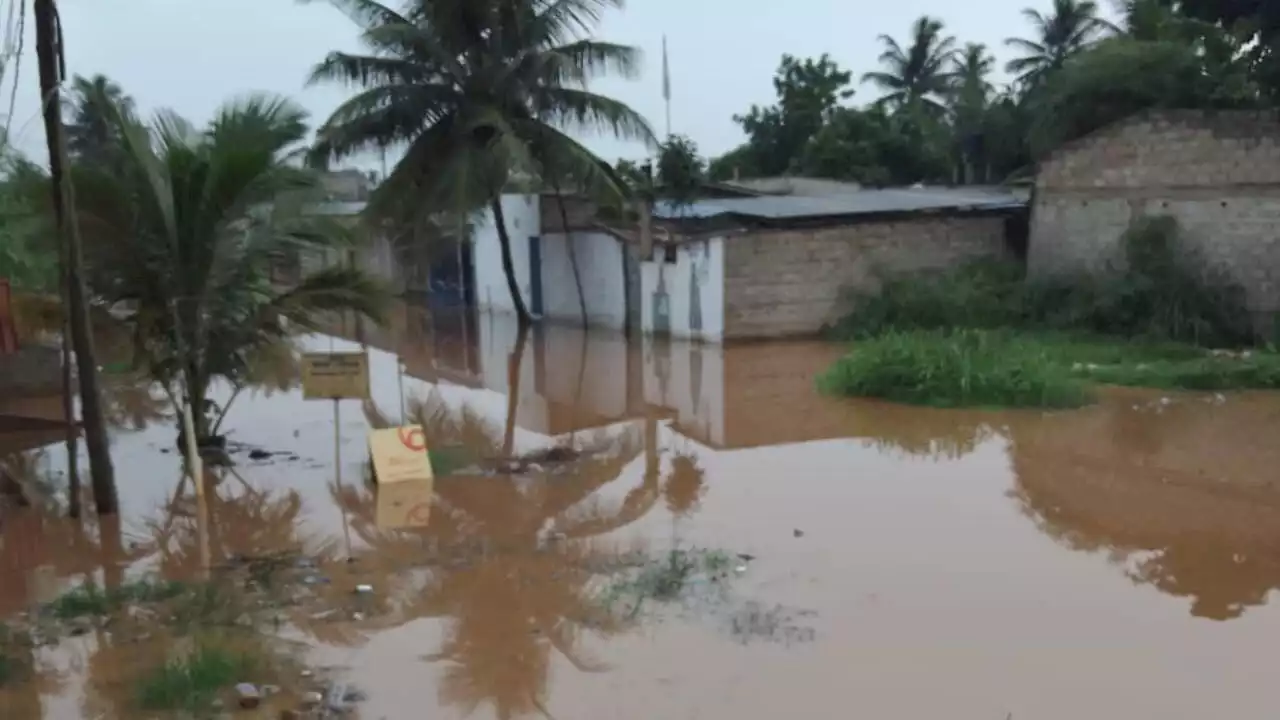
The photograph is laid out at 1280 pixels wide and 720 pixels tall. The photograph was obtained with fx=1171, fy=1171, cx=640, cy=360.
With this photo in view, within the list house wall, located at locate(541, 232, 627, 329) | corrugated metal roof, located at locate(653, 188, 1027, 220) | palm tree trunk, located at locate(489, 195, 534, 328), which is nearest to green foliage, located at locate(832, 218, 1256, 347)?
corrugated metal roof, located at locate(653, 188, 1027, 220)

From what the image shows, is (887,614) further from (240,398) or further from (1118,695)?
(240,398)

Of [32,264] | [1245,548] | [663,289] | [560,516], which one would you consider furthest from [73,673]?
[663,289]

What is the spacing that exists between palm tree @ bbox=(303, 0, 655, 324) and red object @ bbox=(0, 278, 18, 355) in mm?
8908

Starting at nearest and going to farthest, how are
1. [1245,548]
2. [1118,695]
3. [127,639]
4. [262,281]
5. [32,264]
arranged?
[1118,695] → [127,639] → [1245,548] → [262,281] → [32,264]

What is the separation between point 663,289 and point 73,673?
14.1 metres

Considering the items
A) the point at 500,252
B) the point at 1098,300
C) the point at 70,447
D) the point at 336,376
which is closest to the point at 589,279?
the point at 500,252

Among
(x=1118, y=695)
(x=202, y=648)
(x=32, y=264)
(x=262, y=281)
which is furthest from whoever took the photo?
(x=32, y=264)

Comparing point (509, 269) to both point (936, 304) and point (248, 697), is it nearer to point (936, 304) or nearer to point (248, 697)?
point (936, 304)

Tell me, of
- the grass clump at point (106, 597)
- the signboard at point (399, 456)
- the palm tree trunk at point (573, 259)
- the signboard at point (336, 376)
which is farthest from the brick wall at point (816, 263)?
the grass clump at point (106, 597)

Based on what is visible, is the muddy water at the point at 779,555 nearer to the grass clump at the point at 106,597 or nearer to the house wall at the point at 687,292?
the grass clump at the point at 106,597

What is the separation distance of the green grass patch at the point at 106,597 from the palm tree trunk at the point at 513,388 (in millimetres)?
4092

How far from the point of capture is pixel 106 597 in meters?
6.34

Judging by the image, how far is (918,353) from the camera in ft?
39.8

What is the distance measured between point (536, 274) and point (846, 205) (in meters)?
6.95
